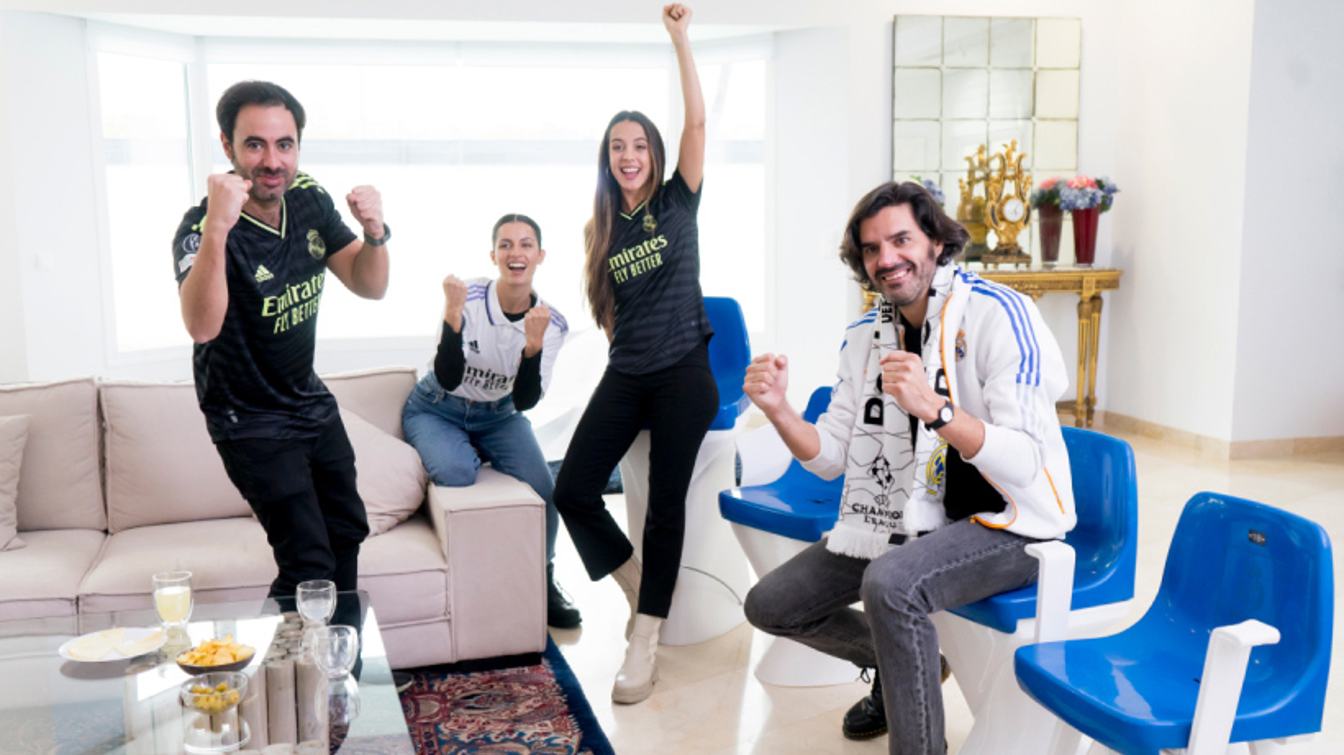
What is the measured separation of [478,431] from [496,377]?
0.17m

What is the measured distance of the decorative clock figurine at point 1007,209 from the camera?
6.10m

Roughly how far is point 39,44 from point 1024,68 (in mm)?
4927

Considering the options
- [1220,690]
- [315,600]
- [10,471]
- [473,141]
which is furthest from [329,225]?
[473,141]

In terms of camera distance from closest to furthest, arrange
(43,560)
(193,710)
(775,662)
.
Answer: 1. (193,710)
2. (43,560)
3. (775,662)

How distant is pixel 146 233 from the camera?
6168mm

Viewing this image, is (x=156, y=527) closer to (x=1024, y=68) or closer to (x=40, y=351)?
(x=40, y=351)

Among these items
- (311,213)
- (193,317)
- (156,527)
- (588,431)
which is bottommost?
(156,527)

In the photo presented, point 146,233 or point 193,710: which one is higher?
point 146,233

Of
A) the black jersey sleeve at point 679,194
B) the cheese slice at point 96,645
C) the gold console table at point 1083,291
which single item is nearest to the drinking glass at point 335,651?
the cheese slice at point 96,645

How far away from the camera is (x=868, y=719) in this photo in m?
2.58

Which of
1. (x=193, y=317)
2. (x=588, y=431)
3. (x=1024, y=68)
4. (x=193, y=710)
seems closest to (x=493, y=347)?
(x=588, y=431)

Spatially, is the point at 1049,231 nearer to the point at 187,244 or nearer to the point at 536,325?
the point at 536,325

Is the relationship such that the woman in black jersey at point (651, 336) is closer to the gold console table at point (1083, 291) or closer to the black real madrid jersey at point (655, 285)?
the black real madrid jersey at point (655, 285)

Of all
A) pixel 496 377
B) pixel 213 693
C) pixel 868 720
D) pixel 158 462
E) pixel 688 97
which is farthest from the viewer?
pixel 496 377
